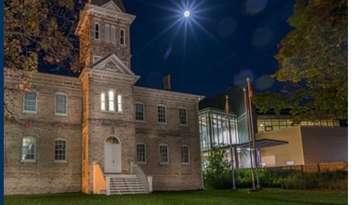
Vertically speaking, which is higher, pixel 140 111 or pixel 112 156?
pixel 140 111

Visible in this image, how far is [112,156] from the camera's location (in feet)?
35.9

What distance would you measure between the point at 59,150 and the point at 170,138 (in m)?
3.55

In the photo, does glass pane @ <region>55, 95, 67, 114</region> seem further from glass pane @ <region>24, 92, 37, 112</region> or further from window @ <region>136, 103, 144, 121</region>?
window @ <region>136, 103, 144, 121</region>

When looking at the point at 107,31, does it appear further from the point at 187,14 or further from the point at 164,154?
the point at 187,14

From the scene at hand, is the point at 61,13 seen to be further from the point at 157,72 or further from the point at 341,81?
the point at 157,72

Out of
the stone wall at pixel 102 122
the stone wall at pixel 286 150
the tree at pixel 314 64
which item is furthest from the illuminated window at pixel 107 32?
the stone wall at pixel 286 150

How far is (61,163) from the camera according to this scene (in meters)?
10.7

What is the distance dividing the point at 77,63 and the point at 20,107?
729 centimetres

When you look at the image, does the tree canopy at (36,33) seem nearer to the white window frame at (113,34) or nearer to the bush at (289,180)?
the bush at (289,180)

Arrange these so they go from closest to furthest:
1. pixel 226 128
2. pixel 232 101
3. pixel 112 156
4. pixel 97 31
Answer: pixel 112 156, pixel 97 31, pixel 226 128, pixel 232 101

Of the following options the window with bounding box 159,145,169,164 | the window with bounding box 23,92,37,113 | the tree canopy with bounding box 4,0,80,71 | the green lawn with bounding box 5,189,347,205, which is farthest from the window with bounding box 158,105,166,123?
the tree canopy with bounding box 4,0,80,71

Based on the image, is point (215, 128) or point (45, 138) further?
point (215, 128)

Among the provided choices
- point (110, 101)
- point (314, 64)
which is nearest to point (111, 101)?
point (110, 101)

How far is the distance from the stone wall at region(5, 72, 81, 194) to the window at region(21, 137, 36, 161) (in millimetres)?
94
